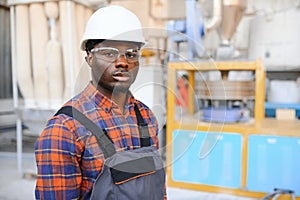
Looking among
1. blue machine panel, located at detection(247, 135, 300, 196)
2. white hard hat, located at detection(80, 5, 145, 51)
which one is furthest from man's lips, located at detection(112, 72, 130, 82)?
blue machine panel, located at detection(247, 135, 300, 196)

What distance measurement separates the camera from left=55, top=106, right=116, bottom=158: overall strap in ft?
2.65

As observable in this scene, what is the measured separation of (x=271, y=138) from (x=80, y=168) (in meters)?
1.97

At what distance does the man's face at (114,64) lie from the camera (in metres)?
0.82

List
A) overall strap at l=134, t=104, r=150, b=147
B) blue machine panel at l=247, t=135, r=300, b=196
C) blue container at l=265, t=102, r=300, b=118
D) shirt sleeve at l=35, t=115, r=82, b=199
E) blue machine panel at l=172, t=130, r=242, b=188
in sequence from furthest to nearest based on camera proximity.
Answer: blue container at l=265, t=102, r=300, b=118
blue machine panel at l=172, t=130, r=242, b=188
blue machine panel at l=247, t=135, r=300, b=196
overall strap at l=134, t=104, r=150, b=147
shirt sleeve at l=35, t=115, r=82, b=199

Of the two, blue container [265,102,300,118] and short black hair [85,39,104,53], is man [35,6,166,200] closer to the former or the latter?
short black hair [85,39,104,53]

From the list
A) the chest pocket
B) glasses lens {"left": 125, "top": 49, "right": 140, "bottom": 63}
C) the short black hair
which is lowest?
the chest pocket

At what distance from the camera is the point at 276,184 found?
2.38 meters

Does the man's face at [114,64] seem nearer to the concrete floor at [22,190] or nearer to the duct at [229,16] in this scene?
the concrete floor at [22,190]

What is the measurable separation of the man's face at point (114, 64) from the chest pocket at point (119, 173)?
0.42ft

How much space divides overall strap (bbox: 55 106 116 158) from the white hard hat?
0.23 m

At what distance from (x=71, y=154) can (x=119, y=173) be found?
14 centimetres

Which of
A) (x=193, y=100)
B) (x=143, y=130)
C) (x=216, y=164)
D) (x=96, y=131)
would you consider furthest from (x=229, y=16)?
(x=96, y=131)

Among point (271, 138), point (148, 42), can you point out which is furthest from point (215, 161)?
point (148, 42)

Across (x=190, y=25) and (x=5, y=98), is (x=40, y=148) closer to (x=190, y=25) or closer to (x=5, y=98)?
(x=190, y=25)
